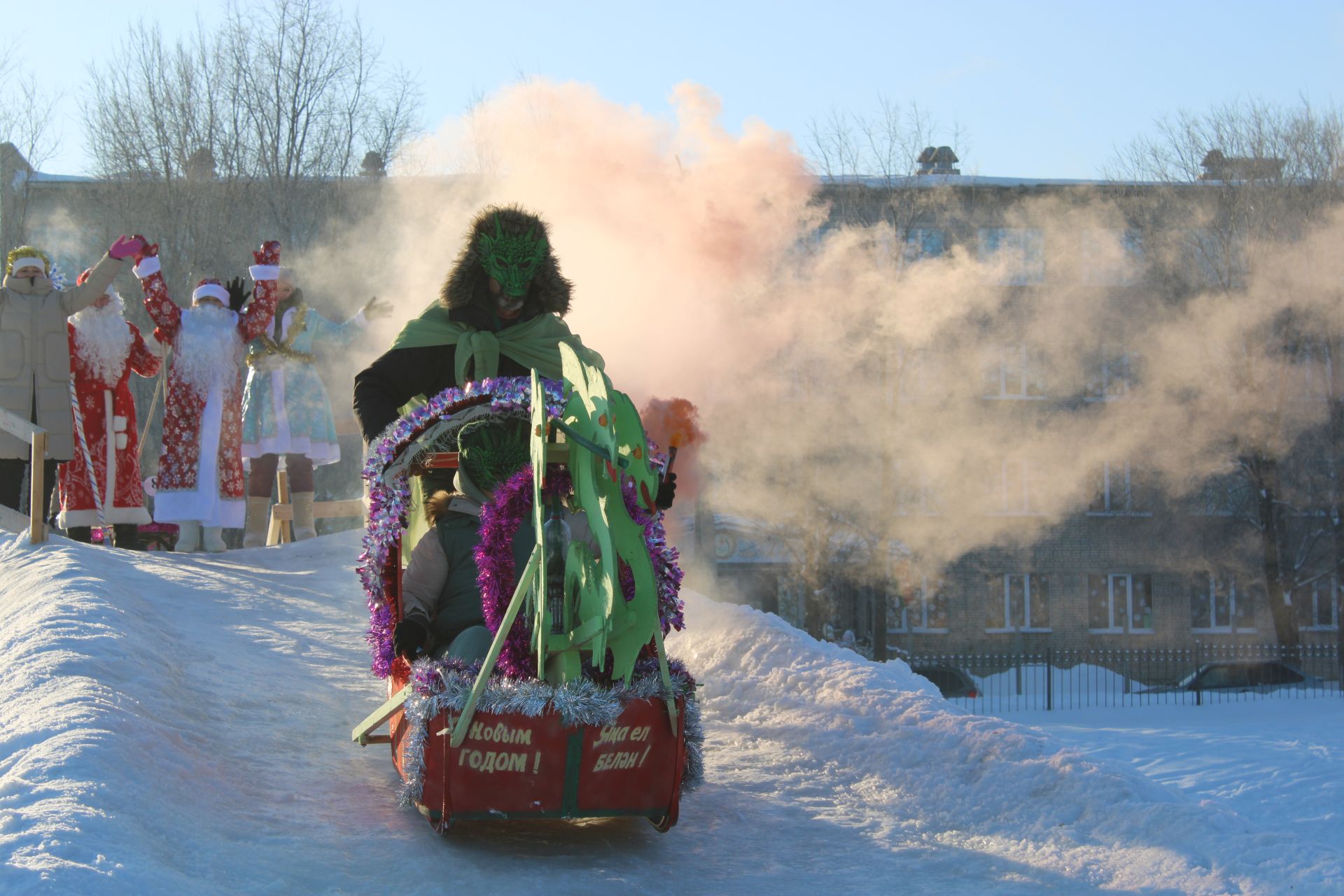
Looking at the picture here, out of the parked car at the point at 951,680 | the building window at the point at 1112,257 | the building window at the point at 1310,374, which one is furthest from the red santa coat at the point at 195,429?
the building window at the point at 1310,374

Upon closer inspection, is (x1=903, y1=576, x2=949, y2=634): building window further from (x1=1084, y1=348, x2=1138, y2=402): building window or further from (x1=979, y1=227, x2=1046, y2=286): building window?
(x1=979, y1=227, x2=1046, y2=286): building window

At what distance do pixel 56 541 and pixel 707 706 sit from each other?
4.95 m

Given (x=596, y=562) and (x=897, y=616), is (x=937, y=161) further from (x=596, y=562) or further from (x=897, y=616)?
(x=596, y=562)

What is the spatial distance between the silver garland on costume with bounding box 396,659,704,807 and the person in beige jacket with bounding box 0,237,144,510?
6865 millimetres

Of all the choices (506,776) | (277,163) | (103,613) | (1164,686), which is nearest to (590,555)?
(506,776)

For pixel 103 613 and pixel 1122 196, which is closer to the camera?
pixel 103 613

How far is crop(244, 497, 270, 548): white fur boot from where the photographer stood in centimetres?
1231

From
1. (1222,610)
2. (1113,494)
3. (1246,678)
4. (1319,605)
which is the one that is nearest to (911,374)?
(1113,494)

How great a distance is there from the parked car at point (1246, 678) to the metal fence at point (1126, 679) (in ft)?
0.04

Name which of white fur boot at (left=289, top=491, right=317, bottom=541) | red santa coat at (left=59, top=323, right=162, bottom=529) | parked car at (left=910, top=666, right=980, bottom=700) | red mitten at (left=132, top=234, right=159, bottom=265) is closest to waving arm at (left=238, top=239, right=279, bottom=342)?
red mitten at (left=132, top=234, right=159, bottom=265)

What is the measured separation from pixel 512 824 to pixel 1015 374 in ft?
92.8

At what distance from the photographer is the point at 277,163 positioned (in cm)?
2889

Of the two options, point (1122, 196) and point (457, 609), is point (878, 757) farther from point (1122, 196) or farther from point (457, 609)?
point (1122, 196)

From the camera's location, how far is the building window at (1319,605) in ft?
102
